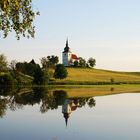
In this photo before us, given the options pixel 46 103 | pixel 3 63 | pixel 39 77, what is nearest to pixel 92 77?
pixel 3 63

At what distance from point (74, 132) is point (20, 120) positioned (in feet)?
26.2

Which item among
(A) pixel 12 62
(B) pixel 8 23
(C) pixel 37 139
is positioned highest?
(A) pixel 12 62

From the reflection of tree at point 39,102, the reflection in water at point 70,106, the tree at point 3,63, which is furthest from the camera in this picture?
the tree at point 3,63

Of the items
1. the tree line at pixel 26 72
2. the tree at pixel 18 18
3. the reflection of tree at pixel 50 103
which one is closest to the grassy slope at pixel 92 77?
the tree line at pixel 26 72

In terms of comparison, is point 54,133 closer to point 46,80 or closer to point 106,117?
point 106,117

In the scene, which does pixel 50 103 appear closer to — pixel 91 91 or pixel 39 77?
pixel 91 91

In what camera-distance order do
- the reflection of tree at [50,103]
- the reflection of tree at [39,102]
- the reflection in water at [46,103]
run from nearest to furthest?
the reflection in water at [46,103] → the reflection of tree at [50,103] → the reflection of tree at [39,102]

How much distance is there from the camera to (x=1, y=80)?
114688 mm

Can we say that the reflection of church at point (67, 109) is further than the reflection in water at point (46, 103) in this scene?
No

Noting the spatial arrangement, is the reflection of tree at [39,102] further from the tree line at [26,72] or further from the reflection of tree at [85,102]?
the tree line at [26,72]

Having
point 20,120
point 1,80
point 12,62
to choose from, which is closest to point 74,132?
point 20,120

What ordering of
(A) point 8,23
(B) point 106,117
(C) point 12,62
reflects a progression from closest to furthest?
(A) point 8,23
(B) point 106,117
(C) point 12,62

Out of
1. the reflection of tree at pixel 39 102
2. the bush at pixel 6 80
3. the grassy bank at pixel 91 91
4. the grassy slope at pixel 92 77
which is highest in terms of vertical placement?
the grassy slope at pixel 92 77

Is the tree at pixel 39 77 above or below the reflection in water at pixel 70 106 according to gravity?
above
